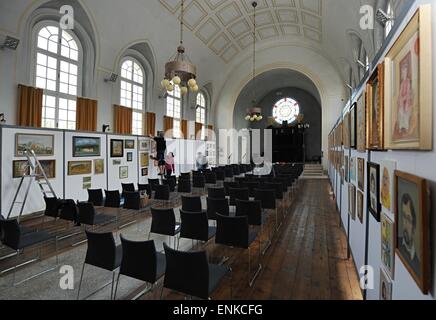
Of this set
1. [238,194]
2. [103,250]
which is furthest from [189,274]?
[238,194]

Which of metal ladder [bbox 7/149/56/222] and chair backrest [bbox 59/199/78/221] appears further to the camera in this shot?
metal ladder [bbox 7/149/56/222]

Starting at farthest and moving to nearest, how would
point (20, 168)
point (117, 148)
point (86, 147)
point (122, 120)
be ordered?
point (122, 120)
point (117, 148)
point (86, 147)
point (20, 168)

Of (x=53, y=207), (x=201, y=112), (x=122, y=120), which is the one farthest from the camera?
(x=201, y=112)

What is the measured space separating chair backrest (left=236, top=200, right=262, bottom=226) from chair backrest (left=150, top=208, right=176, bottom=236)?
116 centimetres

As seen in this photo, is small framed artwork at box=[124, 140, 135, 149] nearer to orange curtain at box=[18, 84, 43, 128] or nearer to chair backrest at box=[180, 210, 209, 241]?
orange curtain at box=[18, 84, 43, 128]

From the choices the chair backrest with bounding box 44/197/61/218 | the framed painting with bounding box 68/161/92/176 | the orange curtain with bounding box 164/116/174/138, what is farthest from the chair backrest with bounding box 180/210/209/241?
the orange curtain with bounding box 164/116/174/138

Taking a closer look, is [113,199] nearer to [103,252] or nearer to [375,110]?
[103,252]

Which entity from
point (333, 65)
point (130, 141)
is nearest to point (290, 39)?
point (333, 65)

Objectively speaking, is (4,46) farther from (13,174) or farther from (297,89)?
(297,89)

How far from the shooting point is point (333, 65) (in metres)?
15.2

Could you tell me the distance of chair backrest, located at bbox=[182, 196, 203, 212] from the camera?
15.5ft

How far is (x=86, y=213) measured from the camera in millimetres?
4074

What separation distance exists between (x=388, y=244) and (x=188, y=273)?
1577 mm
